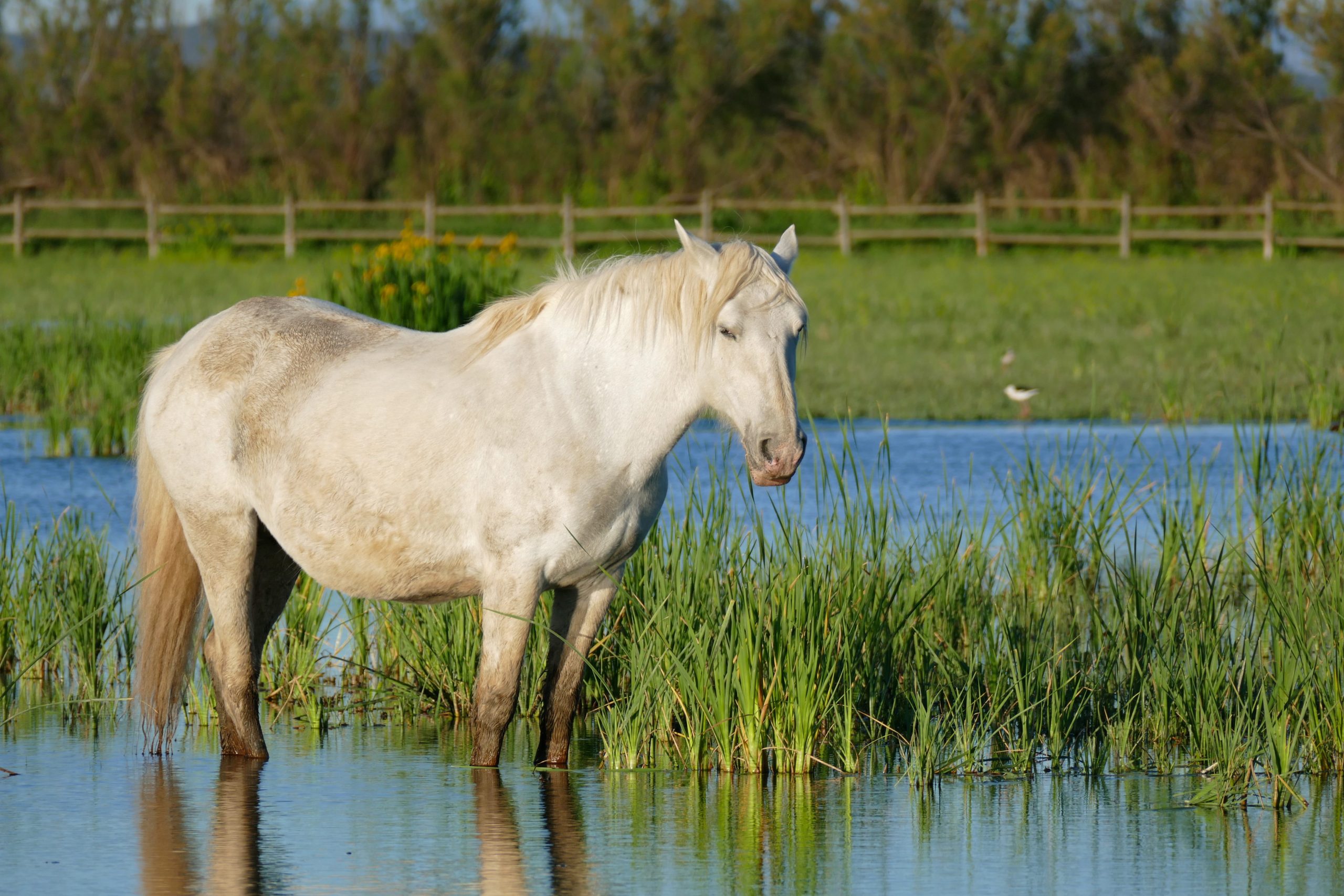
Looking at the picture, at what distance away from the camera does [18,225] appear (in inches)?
1206

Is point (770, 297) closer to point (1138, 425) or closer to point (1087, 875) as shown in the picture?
point (1087, 875)

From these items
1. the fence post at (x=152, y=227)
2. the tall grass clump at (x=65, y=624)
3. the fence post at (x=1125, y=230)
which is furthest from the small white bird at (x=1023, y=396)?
the fence post at (x=152, y=227)

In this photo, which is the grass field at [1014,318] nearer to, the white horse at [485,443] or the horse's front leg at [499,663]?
the white horse at [485,443]

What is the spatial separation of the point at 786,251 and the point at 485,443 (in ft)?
2.99

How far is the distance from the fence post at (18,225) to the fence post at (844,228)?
12.7 meters

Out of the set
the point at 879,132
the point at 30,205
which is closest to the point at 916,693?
the point at 30,205

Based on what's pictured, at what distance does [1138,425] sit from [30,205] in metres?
23.5

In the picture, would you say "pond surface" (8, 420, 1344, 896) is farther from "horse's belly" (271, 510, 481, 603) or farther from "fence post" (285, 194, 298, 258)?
"fence post" (285, 194, 298, 258)

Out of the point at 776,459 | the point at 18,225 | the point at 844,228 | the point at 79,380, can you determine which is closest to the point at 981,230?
the point at 844,228

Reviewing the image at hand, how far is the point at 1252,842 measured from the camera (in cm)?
436

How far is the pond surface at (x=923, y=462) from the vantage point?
8.86 meters

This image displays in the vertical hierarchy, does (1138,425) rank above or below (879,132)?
below

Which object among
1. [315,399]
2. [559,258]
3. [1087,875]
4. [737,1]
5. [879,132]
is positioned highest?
[737,1]

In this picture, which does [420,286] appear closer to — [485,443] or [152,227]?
[485,443]
